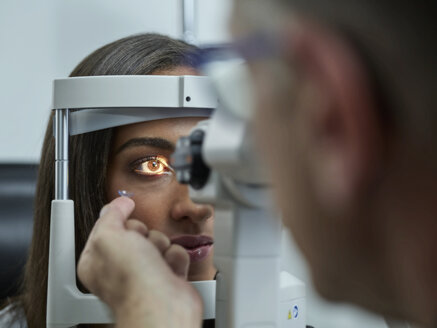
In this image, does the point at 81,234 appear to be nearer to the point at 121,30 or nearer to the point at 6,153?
the point at 6,153

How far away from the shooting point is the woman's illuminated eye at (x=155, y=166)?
0.90 metres

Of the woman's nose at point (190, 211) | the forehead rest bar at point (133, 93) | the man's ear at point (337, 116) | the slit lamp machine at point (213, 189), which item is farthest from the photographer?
the woman's nose at point (190, 211)

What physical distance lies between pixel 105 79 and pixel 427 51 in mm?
517

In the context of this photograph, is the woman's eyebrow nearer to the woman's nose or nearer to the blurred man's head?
the woman's nose

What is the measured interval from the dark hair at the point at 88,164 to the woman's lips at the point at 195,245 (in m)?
0.16

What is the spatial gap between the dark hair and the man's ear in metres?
0.65

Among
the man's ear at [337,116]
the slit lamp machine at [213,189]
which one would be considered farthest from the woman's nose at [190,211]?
the man's ear at [337,116]

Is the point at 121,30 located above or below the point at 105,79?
above

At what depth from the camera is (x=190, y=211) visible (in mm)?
842

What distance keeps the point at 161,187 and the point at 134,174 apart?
52mm

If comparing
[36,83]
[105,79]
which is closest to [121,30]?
[36,83]

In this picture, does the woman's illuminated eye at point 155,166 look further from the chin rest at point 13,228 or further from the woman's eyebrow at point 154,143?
the chin rest at point 13,228

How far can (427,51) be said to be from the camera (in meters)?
0.29

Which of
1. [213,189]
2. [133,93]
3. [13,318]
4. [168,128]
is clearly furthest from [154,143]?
[13,318]
